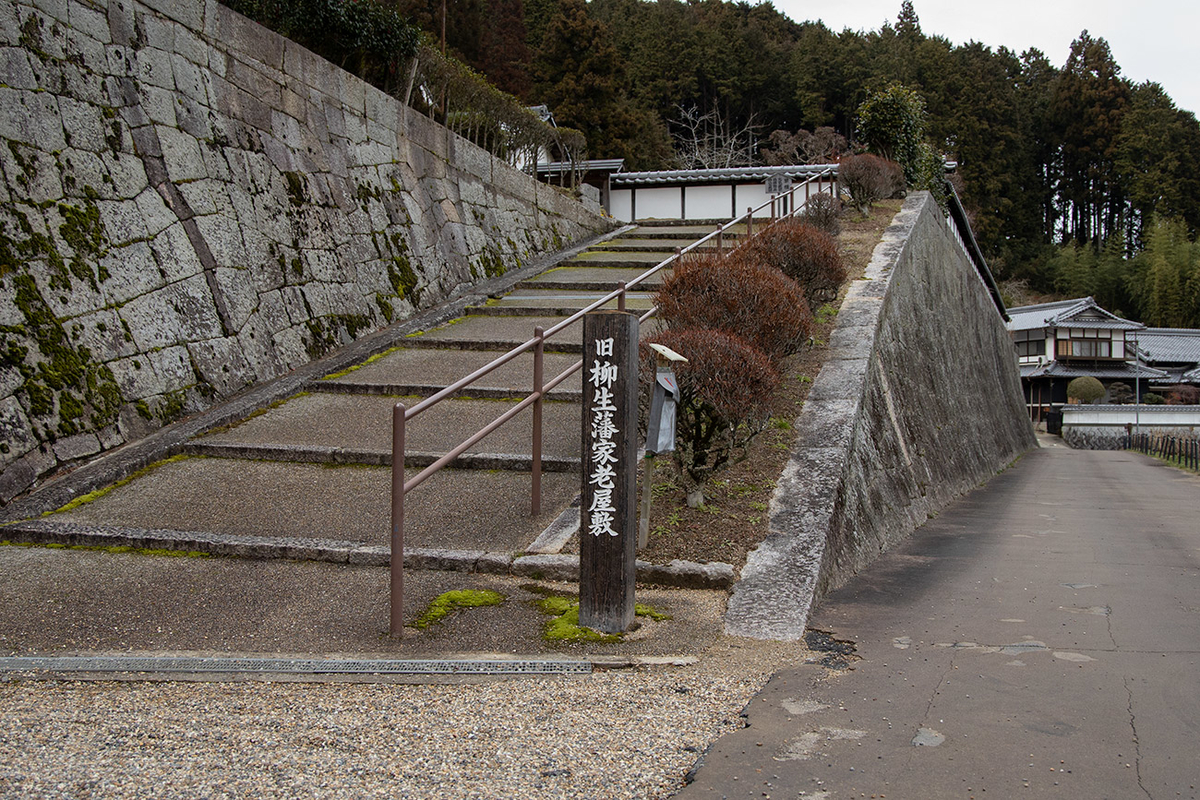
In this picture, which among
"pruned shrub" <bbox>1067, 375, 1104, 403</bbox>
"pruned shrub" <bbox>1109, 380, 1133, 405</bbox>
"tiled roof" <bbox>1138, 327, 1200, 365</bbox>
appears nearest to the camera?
"pruned shrub" <bbox>1067, 375, 1104, 403</bbox>

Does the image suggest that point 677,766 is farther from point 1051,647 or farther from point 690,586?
point 1051,647

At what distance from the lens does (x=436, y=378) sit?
7.41 meters

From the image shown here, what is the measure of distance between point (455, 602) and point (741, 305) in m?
3.15

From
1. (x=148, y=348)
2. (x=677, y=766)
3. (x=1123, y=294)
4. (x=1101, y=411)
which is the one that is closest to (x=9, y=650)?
(x=677, y=766)

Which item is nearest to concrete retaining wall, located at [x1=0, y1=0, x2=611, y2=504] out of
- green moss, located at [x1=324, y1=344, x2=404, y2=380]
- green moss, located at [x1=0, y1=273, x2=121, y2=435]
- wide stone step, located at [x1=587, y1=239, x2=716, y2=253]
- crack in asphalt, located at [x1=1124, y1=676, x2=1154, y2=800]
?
green moss, located at [x1=0, y1=273, x2=121, y2=435]

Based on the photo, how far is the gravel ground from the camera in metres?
2.43

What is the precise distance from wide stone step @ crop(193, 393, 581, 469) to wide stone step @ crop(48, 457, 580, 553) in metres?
0.27

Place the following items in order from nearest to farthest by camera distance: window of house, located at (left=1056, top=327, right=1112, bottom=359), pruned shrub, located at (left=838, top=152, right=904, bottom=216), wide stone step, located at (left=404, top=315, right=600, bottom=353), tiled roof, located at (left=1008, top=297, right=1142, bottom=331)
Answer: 1. wide stone step, located at (left=404, top=315, right=600, bottom=353)
2. pruned shrub, located at (left=838, top=152, right=904, bottom=216)
3. tiled roof, located at (left=1008, top=297, right=1142, bottom=331)
4. window of house, located at (left=1056, top=327, right=1112, bottom=359)

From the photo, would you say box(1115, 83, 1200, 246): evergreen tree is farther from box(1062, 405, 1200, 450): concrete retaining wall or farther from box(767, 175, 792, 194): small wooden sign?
box(767, 175, 792, 194): small wooden sign

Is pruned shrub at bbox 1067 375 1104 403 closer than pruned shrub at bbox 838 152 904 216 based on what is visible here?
No

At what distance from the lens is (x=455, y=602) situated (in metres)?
3.96

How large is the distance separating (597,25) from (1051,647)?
31.7 meters

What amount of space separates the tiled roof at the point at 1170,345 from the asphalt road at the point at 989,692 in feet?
147

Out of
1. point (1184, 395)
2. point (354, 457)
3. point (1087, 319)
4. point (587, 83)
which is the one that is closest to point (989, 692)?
point (354, 457)
